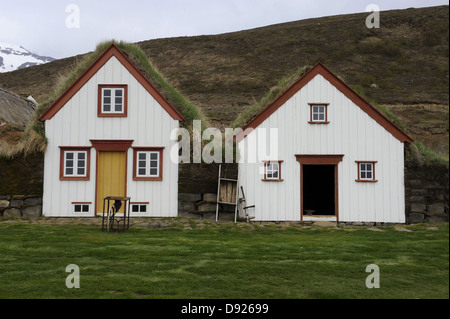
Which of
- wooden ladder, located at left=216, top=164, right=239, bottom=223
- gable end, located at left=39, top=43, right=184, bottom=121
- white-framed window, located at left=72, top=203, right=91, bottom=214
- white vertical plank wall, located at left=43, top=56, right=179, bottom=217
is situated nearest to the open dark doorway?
wooden ladder, located at left=216, top=164, right=239, bottom=223

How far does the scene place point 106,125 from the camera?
17984 millimetres

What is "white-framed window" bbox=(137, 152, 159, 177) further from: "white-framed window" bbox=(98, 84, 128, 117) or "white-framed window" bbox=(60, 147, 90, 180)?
"white-framed window" bbox=(60, 147, 90, 180)

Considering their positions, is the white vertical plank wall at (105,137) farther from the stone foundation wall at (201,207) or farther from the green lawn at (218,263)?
the green lawn at (218,263)

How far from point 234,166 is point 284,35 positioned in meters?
63.9

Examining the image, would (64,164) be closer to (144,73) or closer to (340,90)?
(144,73)

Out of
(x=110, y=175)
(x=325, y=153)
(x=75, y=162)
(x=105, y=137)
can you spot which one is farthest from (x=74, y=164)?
(x=325, y=153)

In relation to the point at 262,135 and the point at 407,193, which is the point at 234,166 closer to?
the point at 262,135

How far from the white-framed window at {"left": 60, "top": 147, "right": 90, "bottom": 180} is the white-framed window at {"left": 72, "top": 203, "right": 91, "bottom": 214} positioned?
3.76 ft

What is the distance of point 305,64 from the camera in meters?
58.8

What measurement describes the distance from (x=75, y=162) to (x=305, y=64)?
46.7 metres

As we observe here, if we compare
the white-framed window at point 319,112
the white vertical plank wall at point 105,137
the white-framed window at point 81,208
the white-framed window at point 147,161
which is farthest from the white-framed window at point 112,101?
the white-framed window at point 319,112

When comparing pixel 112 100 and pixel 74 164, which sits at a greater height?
pixel 112 100

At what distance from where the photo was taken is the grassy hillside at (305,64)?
45562 mm
